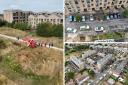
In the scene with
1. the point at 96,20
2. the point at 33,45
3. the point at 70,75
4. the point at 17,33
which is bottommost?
the point at 70,75

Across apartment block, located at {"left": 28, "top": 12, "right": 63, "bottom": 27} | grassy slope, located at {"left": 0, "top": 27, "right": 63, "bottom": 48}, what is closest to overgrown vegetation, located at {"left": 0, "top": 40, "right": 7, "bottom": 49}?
grassy slope, located at {"left": 0, "top": 27, "right": 63, "bottom": 48}

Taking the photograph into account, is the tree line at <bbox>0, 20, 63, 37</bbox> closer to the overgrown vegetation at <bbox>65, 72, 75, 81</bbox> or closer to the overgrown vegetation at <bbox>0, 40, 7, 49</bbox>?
the overgrown vegetation at <bbox>0, 40, 7, 49</bbox>

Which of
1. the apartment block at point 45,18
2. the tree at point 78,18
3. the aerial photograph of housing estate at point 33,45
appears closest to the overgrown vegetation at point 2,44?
the aerial photograph of housing estate at point 33,45

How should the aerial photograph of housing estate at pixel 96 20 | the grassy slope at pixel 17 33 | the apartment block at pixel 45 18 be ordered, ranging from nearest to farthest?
1. the aerial photograph of housing estate at pixel 96 20
2. the apartment block at pixel 45 18
3. the grassy slope at pixel 17 33

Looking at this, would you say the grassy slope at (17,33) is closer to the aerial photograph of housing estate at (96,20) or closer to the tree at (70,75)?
the aerial photograph of housing estate at (96,20)

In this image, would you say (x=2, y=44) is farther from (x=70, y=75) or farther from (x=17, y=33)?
(x=70, y=75)

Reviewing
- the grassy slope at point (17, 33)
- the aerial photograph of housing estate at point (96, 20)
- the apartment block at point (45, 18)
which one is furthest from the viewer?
the grassy slope at point (17, 33)

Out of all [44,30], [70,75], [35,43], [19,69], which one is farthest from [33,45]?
[70,75]

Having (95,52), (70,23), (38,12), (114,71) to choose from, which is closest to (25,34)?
(38,12)
